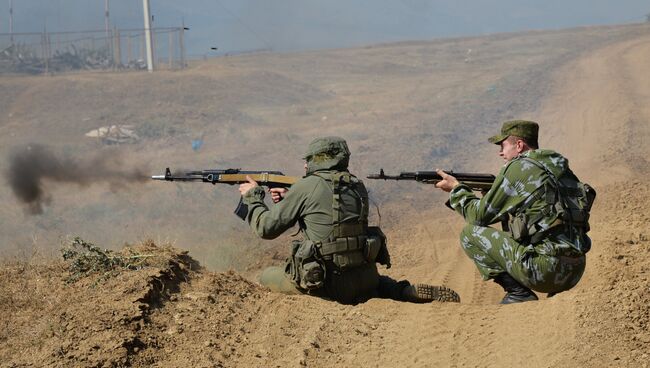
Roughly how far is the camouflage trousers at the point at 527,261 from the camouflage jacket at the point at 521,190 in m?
0.13

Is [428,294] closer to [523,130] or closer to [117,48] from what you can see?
[523,130]

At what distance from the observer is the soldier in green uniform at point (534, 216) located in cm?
566

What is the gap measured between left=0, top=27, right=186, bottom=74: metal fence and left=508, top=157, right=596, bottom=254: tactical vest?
25.6 meters

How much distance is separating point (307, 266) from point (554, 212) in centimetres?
194

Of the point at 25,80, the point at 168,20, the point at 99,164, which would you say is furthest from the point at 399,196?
the point at 168,20

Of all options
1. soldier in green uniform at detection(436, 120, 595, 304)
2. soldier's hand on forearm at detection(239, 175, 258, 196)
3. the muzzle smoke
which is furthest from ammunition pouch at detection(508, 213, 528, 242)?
the muzzle smoke

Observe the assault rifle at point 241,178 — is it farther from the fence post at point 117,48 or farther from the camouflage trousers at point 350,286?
the fence post at point 117,48

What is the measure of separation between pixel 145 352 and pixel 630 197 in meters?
8.85

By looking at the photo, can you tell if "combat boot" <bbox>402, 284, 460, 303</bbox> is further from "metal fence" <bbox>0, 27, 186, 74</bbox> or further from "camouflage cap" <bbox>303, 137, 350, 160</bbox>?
"metal fence" <bbox>0, 27, 186, 74</bbox>

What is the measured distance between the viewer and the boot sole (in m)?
6.46

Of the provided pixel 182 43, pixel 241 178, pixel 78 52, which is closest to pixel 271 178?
pixel 241 178

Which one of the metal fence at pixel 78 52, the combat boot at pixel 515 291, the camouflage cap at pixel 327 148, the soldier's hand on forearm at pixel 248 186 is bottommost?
the combat boot at pixel 515 291

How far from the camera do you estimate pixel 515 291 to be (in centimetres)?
614

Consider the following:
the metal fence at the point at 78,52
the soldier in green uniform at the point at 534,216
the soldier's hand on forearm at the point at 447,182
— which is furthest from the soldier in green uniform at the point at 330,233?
the metal fence at the point at 78,52
